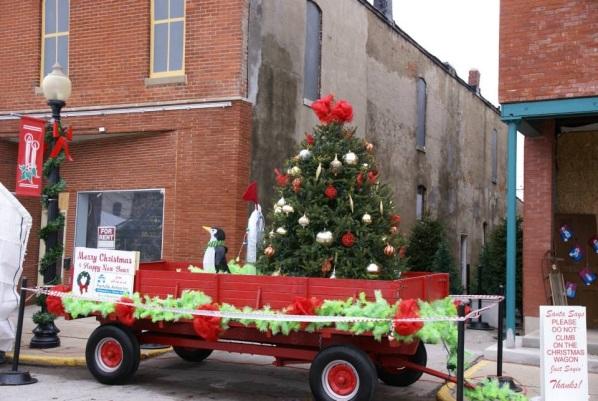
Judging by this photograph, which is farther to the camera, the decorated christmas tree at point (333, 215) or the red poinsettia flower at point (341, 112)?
the red poinsettia flower at point (341, 112)

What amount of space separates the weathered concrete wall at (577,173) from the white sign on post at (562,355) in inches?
221

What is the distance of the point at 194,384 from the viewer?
8594mm

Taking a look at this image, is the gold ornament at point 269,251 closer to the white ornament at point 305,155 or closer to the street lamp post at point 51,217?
the white ornament at point 305,155

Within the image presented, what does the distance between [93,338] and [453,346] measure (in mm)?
Answer: 4250

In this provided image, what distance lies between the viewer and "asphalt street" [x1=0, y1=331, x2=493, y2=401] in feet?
25.8

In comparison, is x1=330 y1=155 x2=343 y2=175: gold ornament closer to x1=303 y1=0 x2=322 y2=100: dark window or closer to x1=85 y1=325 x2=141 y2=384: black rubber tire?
x1=85 y1=325 x2=141 y2=384: black rubber tire

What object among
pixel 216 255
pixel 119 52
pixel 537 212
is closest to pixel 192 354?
pixel 216 255

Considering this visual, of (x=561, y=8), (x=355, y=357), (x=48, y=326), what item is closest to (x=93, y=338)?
(x=48, y=326)

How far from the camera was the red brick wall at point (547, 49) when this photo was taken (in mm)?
10172

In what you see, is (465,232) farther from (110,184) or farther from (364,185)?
(364,185)

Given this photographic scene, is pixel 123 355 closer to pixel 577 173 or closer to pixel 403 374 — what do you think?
pixel 403 374

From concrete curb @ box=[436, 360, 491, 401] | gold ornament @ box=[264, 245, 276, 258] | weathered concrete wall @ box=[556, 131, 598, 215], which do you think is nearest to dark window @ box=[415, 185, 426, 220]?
weathered concrete wall @ box=[556, 131, 598, 215]

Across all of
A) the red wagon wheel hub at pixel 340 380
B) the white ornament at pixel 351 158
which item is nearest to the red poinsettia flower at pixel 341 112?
the white ornament at pixel 351 158

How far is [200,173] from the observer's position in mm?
13109
